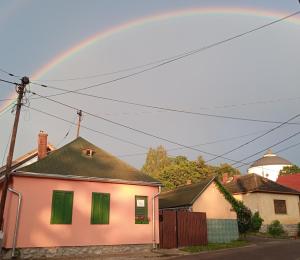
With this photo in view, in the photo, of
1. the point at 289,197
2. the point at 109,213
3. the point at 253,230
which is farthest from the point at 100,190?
the point at 289,197

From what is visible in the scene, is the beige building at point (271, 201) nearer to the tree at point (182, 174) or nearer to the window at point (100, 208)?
the tree at point (182, 174)

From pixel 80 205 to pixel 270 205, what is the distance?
2539cm

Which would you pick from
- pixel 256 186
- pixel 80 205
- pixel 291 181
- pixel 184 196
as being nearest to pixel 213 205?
pixel 184 196

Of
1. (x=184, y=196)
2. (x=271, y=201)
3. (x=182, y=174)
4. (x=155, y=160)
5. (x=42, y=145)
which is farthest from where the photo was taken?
(x=155, y=160)

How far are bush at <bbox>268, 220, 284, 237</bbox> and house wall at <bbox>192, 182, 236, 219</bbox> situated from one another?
7.18 metres

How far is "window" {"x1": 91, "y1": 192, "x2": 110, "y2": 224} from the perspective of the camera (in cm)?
2072

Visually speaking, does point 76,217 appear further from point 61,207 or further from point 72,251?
point 72,251

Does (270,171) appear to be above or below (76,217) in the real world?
above

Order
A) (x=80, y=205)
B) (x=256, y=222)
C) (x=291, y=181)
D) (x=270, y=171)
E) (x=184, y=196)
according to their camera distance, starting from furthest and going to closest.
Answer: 1. (x=270, y=171)
2. (x=291, y=181)
3. (x=256, y=222)
4. (x=184, y=196)
5. (x=80, y=205)

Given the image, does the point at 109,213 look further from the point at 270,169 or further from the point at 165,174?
the point at 270,169

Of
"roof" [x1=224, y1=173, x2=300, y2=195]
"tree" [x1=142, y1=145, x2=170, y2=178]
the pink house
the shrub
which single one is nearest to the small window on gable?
the pink house

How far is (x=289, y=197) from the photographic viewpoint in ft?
132

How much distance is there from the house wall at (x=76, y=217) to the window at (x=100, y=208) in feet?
0.83

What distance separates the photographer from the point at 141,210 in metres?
22.5
